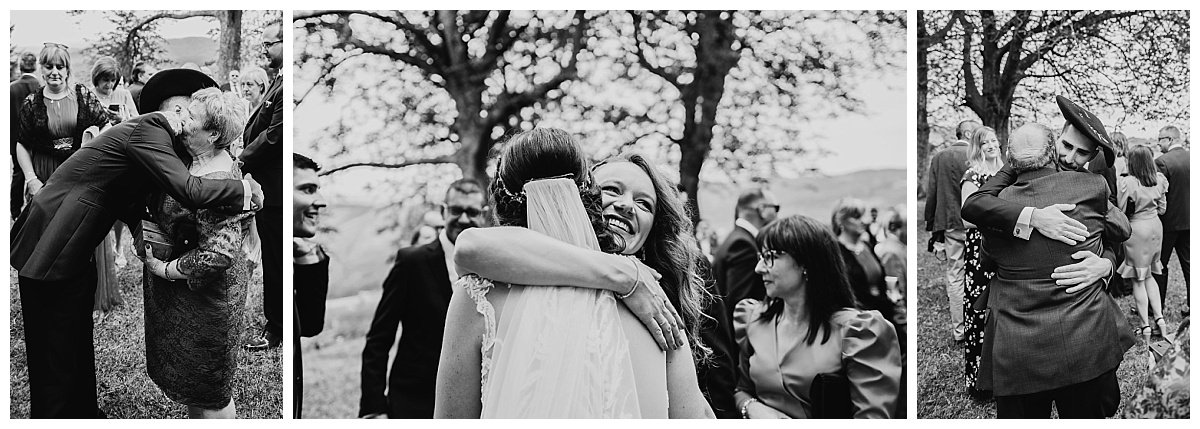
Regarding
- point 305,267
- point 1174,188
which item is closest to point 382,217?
point 305,267

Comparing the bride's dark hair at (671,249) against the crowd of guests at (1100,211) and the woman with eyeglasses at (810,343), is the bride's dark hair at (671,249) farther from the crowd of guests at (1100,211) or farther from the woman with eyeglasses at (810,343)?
the crowd of guests at (1100,211)

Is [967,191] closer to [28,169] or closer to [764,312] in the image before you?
[764,312]

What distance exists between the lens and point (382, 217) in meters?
5.34

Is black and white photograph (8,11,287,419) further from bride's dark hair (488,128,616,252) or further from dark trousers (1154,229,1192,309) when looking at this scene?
dark trousers (1154,229,1192,309)

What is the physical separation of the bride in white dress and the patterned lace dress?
2.37 metres

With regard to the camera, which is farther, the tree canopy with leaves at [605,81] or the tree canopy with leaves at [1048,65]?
the tree canopy with leaves at [605,81]

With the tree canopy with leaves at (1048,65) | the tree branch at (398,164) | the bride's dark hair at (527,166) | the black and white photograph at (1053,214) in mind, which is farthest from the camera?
the tree branch at (398,164)

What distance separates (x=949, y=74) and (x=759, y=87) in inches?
35.3

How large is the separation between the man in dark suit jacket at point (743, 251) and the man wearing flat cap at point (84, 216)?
2209mm

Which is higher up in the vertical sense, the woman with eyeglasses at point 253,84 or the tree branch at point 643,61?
the tree branch at point 643,61

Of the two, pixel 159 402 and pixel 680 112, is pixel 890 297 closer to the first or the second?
pixel 680 112

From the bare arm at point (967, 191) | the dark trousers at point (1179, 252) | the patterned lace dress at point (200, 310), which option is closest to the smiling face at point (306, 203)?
the patterned lace dress at point (200, 310)

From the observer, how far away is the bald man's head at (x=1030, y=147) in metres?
4.93

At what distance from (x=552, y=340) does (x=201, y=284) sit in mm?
2651
